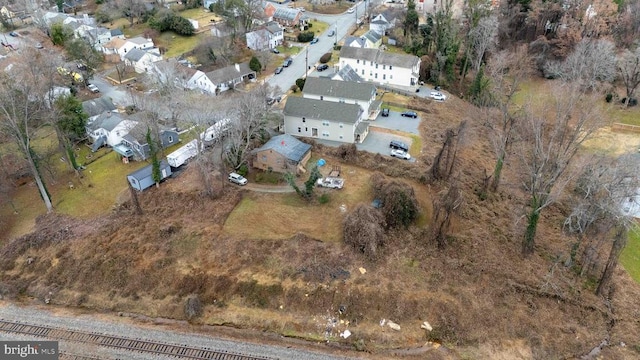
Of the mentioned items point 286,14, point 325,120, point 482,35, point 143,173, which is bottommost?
point 143,173

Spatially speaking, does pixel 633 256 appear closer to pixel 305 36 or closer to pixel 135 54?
pixel 305 36

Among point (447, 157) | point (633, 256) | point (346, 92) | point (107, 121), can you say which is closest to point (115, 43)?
point (107, 121)

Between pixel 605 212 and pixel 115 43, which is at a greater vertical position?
pixel 115 43

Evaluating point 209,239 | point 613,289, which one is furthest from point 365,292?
point 613,289

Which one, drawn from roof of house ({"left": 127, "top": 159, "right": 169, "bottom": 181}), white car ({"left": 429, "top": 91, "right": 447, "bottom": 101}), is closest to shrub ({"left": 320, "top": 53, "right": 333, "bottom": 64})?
white car ({"left": 429, "top": 91, "right": 447, "bottom": 101})

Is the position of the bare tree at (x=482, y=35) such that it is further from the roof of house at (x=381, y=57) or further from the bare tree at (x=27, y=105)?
the bare tree at (x=27, y=105)

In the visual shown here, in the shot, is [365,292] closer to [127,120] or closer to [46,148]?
[127,120]
